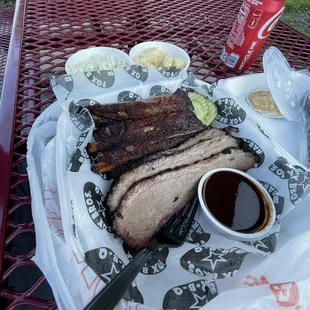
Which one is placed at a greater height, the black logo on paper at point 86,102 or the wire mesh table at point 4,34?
the black logo on paper at point 86,102

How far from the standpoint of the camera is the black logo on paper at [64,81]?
4.91 ft

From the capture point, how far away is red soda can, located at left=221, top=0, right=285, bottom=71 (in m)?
1.84

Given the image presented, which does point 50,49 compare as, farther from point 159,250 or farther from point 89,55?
point 159,250

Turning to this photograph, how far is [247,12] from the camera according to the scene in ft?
6.23

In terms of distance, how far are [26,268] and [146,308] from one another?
0.56 meters

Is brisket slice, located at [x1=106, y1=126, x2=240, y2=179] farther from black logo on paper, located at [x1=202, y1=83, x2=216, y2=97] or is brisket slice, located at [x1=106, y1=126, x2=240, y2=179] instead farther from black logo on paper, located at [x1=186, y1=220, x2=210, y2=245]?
black logo on paper, located at [x1=186, y1=220, x2=210, y2=245]

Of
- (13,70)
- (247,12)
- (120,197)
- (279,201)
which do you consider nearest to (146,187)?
(120,197)

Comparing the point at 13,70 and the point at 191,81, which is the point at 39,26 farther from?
the point at 191,81

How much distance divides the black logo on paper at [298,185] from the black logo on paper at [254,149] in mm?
173

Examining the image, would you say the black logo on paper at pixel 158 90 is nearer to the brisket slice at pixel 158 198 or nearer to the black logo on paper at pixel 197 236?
the brisket slice at pixel 158 198

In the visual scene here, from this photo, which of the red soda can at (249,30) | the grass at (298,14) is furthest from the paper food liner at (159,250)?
the grass at (298,14)

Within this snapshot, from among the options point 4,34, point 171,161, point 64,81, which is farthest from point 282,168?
point 4,34

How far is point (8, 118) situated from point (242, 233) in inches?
47.7

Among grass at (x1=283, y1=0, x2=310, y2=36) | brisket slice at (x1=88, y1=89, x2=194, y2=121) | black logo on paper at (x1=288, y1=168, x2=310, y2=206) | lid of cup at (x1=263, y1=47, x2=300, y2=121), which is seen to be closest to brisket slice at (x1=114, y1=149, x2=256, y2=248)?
black logo on paper at (x1=288, y1=168, x2=310, y2=206)
